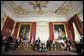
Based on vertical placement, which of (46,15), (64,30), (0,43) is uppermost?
(46,15)

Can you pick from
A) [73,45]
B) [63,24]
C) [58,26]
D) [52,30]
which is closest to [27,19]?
[52,30]

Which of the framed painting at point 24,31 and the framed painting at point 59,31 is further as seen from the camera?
the framed painting at point 24,31

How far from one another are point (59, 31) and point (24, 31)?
199 inches

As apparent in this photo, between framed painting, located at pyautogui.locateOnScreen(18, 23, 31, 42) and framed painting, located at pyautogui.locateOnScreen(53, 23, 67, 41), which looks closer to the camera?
framed painting, located at pyautogui.locateOnScreen(53, 23, 67, 41)

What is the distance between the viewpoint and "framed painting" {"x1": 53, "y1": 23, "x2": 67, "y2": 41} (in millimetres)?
6734

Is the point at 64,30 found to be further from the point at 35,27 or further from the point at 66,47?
the point at 35,27

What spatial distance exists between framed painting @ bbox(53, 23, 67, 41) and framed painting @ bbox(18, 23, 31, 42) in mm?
3742

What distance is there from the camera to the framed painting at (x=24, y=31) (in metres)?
6.86

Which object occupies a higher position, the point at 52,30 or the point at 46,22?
the point at 46,22

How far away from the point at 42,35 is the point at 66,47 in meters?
3.30

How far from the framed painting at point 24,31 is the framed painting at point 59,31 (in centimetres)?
374

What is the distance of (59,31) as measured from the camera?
23.0 feet

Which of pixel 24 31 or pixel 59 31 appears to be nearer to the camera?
pixel 59 31

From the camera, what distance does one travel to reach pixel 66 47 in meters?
5.45
